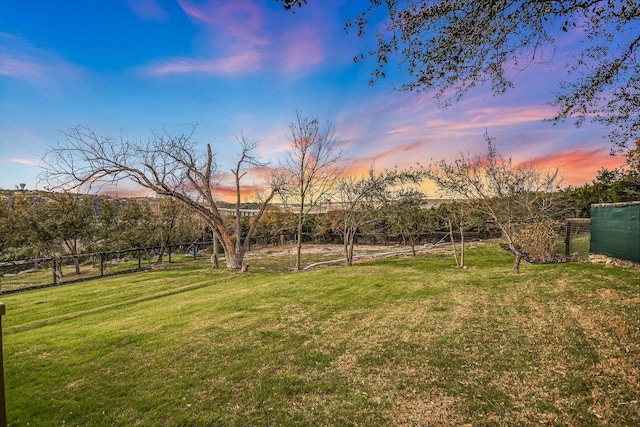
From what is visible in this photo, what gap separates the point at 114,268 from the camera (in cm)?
1542

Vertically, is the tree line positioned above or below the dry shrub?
above

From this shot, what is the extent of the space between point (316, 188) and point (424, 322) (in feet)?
32.0

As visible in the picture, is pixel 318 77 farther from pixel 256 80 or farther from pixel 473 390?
pixel 473 390

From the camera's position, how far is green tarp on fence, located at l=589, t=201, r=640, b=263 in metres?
6.92

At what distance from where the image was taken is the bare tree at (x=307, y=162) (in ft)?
43.7

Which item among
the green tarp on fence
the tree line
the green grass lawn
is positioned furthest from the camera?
the tree line

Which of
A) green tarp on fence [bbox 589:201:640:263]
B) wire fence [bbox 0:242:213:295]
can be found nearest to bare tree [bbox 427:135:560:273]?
green tarp on fence [bbox 589:201:640:263]

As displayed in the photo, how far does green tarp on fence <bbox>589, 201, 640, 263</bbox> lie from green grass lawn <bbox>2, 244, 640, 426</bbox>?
520mm

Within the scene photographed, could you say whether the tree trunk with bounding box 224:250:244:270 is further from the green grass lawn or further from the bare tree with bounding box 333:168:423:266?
the green grass lawn

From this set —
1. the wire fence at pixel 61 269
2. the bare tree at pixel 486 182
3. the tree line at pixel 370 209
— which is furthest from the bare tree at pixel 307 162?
the wire fence at pixel 61 269

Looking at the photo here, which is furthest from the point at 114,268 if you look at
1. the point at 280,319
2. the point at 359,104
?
the point at 359,104

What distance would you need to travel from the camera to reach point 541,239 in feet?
37.2

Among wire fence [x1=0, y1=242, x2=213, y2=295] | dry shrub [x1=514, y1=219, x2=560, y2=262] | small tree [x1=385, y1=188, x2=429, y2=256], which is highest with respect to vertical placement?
small tree [x1=385, y1=188, x2=429, y2=256]

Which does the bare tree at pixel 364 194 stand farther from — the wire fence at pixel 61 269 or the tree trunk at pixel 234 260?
the wire fence at pixel 61 269
